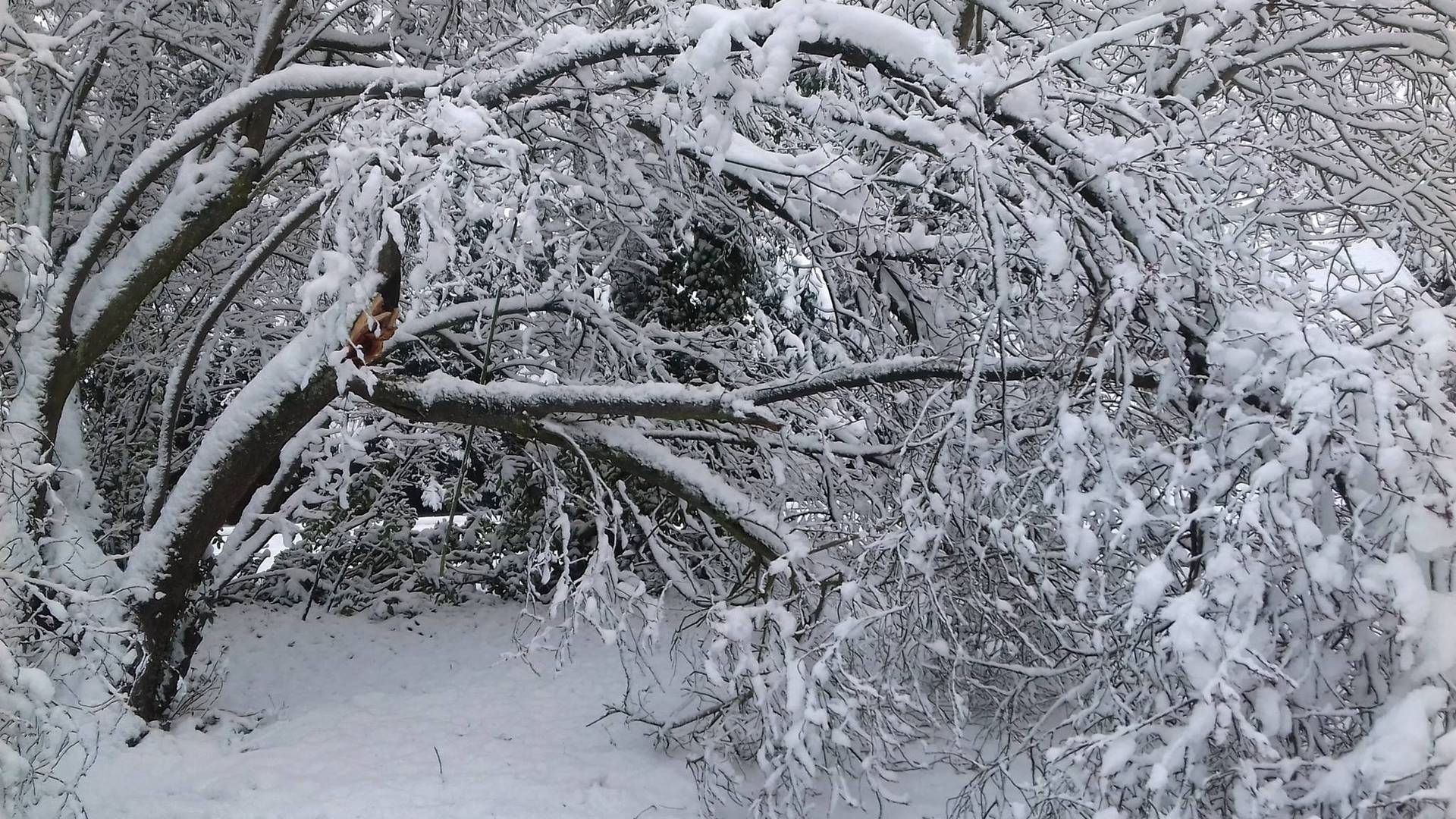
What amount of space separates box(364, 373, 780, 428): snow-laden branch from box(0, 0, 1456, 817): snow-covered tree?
0.08 feet

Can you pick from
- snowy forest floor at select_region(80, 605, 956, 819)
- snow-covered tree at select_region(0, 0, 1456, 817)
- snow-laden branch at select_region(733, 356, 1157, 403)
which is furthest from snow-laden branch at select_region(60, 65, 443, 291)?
snowy forest floor at select_region(80, 605, 956, 819)

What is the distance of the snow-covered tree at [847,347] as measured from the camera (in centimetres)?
224

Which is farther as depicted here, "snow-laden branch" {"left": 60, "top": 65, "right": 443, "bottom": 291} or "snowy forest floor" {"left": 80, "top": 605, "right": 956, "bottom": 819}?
"snowy forest floor" {"left": 80, "top": 605, "right": 956, "bottom": 819}

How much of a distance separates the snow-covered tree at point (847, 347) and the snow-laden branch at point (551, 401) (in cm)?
2

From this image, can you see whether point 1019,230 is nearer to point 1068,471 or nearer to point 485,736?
point 1068,471

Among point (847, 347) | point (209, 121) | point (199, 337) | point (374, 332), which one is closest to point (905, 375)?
point (847, 347)

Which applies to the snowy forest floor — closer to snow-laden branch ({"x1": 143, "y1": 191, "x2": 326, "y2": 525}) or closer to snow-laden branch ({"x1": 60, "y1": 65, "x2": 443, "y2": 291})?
snow-laden branch ({"x1": 143, "y1": 191, "x2": 326, "y2": 525})

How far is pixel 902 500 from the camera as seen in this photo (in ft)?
10.9

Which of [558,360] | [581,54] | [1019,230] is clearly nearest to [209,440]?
[558,360]

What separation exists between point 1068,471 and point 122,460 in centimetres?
758

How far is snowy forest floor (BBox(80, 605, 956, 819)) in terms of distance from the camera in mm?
4750

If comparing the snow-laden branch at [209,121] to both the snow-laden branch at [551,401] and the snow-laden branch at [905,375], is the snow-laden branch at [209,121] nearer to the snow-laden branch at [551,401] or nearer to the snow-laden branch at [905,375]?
the snow-laden branch at [551,401]

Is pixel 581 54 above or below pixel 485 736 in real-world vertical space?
above

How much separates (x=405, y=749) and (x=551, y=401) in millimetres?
2425
